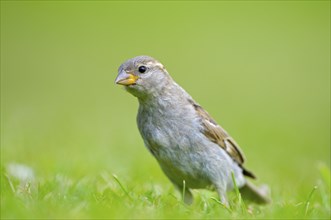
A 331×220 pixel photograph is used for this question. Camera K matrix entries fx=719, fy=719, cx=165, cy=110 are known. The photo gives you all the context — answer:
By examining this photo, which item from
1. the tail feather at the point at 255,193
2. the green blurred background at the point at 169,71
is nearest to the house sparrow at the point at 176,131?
the tail feather at the point at 255,193

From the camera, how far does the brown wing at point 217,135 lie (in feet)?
21.0

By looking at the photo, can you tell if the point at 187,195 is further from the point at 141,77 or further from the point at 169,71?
the point at 169,71

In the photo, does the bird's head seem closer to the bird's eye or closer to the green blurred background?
the bird's eye

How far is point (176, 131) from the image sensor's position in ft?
20.2

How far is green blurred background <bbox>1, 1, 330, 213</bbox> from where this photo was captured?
29.7ft

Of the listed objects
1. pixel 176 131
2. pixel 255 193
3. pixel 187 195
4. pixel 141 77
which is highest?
pixel 141 77

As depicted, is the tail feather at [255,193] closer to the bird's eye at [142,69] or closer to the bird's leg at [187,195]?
the bird's leg at [187,195]

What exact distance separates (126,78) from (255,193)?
1.88 m

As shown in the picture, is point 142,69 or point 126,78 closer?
point 126,78

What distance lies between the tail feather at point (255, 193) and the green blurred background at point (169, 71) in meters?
0.27

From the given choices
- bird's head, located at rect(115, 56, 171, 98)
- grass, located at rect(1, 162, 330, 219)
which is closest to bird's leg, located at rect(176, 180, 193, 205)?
grass, located at rect(1, 162, 330, 219)

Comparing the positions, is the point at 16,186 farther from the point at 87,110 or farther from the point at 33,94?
the point at 33,94

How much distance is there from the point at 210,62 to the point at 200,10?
8069 mm

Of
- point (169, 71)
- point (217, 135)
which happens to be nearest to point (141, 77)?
point (217, 135)
